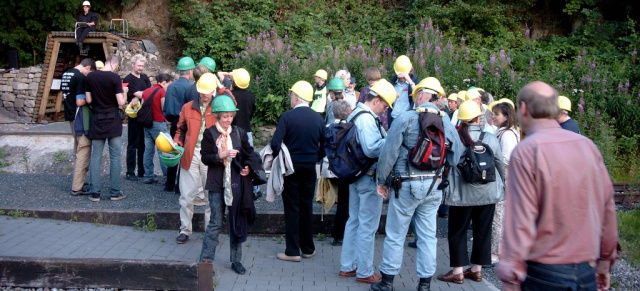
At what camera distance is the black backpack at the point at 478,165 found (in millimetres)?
5953

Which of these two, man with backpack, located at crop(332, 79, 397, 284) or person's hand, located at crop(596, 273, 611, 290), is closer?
person's hand, located at crop(596, 273, 611, 290)

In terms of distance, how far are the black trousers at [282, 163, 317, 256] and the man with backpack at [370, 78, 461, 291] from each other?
1.29m

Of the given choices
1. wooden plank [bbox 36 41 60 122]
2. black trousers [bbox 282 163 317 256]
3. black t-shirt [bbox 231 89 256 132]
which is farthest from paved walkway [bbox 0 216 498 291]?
wooden plank [bbox 36 41 60 122]

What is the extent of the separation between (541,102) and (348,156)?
9.45 feet

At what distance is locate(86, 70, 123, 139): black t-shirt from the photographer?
27.6ft

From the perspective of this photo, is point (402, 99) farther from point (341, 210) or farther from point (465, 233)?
point (465, 233)

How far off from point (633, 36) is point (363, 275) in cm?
1253

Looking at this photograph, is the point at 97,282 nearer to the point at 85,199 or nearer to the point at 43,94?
the point at 85,199

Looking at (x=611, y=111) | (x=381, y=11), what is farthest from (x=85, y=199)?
(x=381, y=11)

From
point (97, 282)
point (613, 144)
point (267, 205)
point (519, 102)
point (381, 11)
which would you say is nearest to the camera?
point (519, 102)

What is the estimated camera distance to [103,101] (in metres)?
8.53

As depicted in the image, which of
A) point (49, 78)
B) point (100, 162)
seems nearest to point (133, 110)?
point (100, 162)

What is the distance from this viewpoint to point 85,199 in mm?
8797

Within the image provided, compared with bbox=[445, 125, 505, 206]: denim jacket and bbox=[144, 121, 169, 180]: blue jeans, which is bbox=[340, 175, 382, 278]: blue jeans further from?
bbox=[144, 121, 169, 180]: blue jeans
